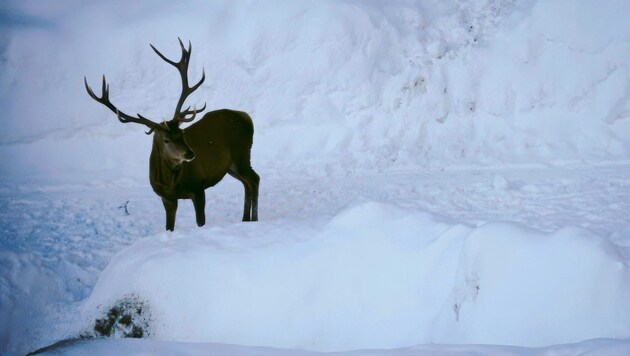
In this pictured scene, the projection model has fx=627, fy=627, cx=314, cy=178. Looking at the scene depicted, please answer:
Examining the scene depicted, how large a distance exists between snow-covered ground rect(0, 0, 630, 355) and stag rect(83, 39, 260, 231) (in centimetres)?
47

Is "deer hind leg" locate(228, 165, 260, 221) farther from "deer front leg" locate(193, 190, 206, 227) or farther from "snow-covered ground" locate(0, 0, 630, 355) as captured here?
"deer front leg" locate(193, 190, 206, 227)

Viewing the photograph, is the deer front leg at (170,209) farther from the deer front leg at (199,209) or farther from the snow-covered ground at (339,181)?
the snow-covered ground at (339,181)

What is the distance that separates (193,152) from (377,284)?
1.94 m

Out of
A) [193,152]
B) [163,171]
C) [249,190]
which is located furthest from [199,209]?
[249,190]

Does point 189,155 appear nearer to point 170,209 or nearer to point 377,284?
point 170,209

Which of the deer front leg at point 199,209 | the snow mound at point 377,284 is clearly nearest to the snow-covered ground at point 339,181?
the snow mound at point 377,284

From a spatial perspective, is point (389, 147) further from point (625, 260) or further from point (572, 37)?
point (625, 260)

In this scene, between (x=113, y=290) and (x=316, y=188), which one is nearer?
(x=113, y=290)

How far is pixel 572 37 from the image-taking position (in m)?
8.84

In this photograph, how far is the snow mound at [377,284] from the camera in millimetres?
2342

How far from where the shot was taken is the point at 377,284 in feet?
9.66

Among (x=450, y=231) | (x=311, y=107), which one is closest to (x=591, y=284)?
(x=450, y=231)

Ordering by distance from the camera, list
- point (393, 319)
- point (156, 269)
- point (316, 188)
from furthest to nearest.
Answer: point (316, 188) < point (156, 269) < point (393, 319)

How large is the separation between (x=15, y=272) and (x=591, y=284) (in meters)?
3.85
